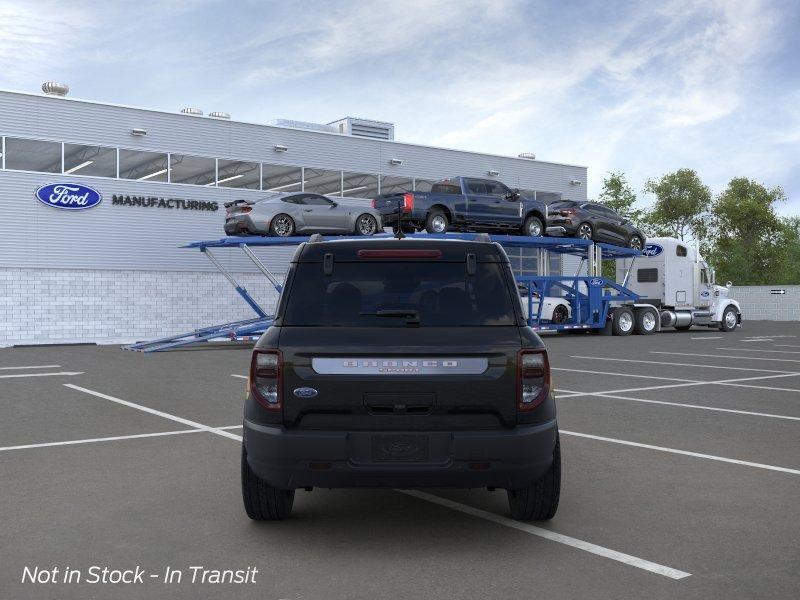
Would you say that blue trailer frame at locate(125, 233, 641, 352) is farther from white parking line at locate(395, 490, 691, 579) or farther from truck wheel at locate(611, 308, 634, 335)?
white parking line at locate(395, 490, 691, 579)

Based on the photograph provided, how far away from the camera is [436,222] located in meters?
24.0

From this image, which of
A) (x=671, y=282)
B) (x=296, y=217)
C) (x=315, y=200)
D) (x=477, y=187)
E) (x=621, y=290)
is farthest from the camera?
(x=671, y=282)

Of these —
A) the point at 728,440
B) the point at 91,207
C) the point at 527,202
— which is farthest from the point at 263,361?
the point at 91,207

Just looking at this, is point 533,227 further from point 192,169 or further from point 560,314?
point 192,169

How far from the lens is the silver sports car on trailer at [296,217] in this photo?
2377 cm

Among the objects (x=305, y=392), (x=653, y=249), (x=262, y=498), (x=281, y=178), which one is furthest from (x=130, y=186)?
(x=305, y=392)

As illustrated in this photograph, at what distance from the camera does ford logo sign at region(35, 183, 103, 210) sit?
2692 cm

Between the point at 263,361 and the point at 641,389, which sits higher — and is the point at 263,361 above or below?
above

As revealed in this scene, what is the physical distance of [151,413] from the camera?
1046cm

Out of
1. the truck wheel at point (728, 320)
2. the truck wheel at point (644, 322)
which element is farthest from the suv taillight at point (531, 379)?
the truck wheel at point (728, 320)

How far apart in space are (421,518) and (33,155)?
24.9m

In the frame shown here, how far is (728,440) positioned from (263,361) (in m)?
5.35

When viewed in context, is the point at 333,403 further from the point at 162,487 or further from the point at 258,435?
the point at 162,487

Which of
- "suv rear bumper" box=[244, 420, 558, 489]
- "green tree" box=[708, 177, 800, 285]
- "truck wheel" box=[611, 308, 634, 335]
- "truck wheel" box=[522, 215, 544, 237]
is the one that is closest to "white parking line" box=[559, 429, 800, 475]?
"suv rear bumper" box=[244, 420, 558, 489]
